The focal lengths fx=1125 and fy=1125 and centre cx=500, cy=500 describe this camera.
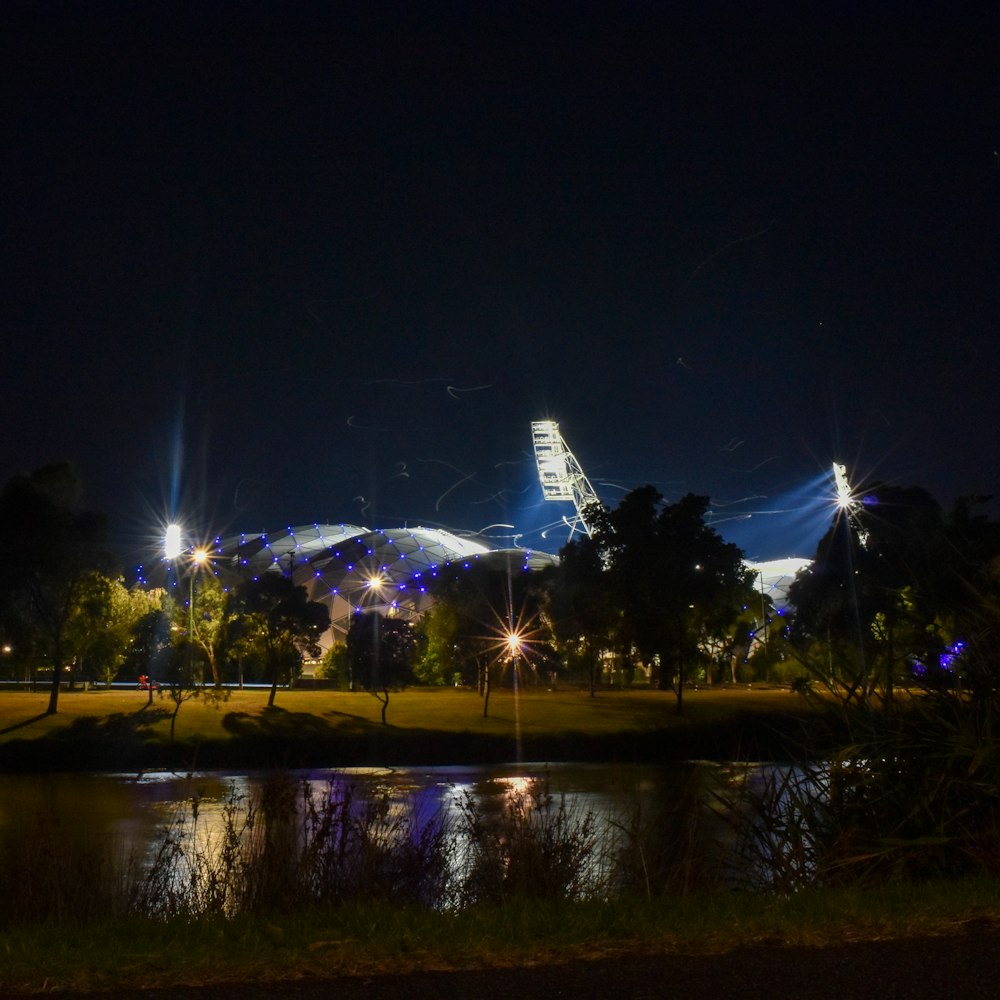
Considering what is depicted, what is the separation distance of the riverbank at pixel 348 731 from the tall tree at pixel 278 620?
6.65 feet

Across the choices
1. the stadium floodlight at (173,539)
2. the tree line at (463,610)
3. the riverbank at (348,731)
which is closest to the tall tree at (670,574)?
the tree line at (463,610)

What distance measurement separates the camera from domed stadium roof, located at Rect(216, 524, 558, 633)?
3359 inches

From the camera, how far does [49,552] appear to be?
42.1 metres

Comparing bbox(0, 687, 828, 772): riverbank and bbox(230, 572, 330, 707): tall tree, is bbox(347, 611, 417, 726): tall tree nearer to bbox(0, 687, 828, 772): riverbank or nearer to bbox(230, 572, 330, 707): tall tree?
bbox(0, 687, 828, 772): riverbank

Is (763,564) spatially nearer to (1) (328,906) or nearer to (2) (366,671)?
(2) (366,671)

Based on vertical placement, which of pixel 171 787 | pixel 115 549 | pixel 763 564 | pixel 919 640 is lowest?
pixel 171 787

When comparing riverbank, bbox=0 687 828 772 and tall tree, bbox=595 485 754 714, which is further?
tall tree, bbox=595 485 754 714

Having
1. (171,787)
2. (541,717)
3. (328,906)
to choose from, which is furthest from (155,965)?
(541,717)

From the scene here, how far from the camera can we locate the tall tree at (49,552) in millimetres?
41938

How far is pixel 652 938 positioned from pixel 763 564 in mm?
109444

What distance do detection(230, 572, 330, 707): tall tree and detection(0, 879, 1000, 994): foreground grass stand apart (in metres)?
41.9

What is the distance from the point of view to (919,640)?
33.5 ft

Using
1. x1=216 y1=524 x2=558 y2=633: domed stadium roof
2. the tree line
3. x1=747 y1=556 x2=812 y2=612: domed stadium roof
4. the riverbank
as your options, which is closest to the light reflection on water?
the riverbank

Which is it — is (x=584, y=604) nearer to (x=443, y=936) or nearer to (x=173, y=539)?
(x=173, y=539)
